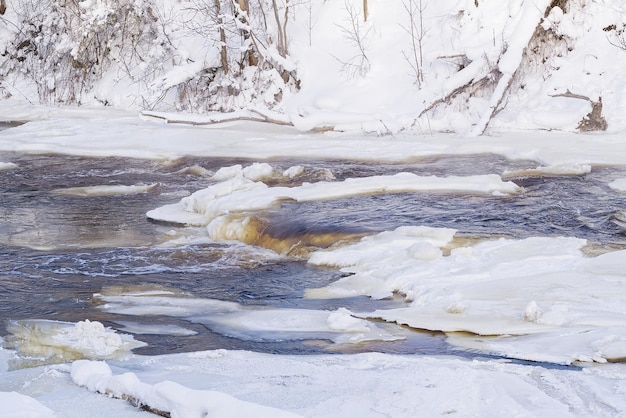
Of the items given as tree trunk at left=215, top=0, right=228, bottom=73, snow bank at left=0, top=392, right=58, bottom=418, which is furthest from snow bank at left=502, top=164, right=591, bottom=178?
tree trunk at left=215, top=0, right=228, bottom=73

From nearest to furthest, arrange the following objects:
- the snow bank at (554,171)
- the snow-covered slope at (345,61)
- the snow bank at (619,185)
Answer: the snow bank at (619,185), the snow bank at (554,171), the snow-covered slope at (345,61)

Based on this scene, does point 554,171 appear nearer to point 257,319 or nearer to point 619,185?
point 619,185

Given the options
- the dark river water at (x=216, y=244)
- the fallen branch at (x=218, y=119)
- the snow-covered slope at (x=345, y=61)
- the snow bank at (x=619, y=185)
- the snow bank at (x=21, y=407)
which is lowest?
the dark river water at (x=216, y=244)

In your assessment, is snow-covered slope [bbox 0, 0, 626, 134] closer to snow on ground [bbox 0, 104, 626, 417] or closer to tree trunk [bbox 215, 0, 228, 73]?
tree trunk [bbox 215, 0, 228, 73]

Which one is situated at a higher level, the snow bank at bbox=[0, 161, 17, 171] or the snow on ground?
the snow on ground

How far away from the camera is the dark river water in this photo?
6266 millimetres

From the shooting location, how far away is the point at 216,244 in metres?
8.34

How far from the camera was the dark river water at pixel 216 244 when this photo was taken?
6266 millimetres

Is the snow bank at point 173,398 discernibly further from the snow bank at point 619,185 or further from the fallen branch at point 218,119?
the fallen branch at point 218,119

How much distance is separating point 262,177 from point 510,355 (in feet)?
21.0

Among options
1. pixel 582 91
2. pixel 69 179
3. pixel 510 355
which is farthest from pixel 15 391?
pixel 582 91

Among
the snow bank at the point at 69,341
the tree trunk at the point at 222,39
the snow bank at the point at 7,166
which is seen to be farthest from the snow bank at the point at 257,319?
the tree trunk at the point at 222,39

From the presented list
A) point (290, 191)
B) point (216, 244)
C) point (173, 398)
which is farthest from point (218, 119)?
point (173, 398)

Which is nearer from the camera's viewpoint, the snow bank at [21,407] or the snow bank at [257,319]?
the snow bank at [21,407]
